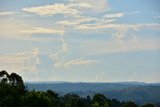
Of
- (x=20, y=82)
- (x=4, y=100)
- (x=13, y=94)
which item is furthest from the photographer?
(x=20, y=82)

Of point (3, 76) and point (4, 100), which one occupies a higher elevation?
point (3, 76)

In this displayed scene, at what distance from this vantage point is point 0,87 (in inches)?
5999

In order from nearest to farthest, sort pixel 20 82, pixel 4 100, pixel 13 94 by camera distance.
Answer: pixel 4 100 < pixel 13 94 < pixel 20 82

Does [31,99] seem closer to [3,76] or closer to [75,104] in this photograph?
[75,104]

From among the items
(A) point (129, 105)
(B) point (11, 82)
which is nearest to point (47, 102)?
(A) point (129, 105)

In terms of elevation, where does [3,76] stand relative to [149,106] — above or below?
above

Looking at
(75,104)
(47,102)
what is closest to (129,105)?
(75,104)

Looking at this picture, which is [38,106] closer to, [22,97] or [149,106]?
[22,97]

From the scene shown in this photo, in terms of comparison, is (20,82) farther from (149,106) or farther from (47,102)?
(149,106)

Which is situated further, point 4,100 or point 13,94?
point 13,94

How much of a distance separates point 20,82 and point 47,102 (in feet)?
132

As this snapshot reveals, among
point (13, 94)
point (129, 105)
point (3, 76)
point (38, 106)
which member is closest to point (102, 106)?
point (129, 105)

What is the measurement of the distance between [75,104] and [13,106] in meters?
24.0

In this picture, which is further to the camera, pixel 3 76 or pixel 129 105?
pixel 3 76
